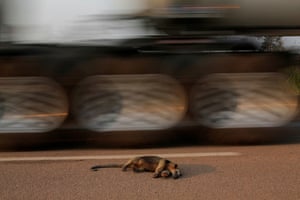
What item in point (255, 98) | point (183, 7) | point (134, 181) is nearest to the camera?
point (134, 181)

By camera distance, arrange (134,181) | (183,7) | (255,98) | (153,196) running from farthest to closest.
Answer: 1. (255,98)
2. (183,7)
3. (134,181)
4. (153,196)

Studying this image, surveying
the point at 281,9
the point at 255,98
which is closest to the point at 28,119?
the point at 255,98

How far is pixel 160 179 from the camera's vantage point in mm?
5824

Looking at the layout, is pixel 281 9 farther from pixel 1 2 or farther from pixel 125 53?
pixel 1 2

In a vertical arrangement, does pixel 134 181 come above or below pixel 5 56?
below

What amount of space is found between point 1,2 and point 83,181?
2700mm

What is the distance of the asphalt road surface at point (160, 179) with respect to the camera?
5352 millimetres

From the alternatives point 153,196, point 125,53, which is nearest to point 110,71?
point 125,53

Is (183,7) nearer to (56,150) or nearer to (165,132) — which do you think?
(165,132)

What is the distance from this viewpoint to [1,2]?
729 centimetres

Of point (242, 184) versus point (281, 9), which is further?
point (281, 9)

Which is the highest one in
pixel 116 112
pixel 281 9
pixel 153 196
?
pixel 281 9

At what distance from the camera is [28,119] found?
764cm

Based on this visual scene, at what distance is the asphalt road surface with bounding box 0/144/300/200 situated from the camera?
17.6 feet
